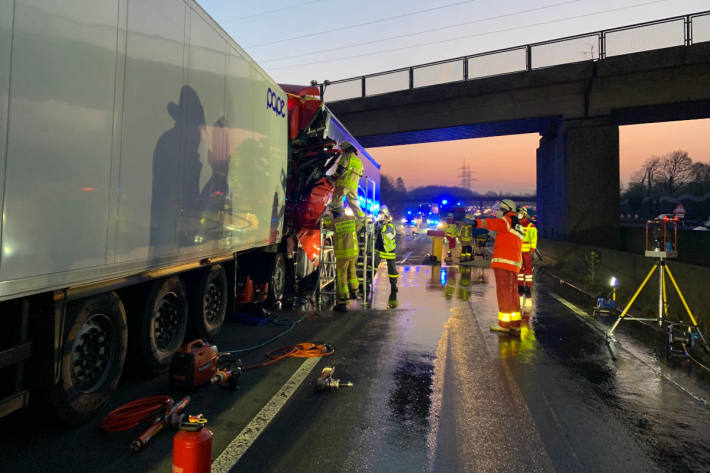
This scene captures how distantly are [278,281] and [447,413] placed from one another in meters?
4.86

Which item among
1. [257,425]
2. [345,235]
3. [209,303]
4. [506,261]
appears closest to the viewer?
[257,425]

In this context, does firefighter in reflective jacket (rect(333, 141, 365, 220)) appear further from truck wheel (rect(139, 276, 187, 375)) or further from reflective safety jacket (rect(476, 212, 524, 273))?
truck wheel (rect(139, 276, 187, 375))

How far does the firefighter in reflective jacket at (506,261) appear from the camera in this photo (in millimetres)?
6773

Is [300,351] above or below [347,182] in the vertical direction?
below

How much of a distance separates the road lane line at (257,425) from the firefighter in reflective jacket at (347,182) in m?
3.99

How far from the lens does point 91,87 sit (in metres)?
3.03

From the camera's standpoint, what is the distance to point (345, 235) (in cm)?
824

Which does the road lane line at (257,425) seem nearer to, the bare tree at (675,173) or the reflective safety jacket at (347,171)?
the reflective safety jacket at (347,171)

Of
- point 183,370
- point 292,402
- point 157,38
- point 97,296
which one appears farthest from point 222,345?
point 157,38

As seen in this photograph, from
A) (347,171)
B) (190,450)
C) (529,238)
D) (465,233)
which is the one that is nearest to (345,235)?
(347,171)

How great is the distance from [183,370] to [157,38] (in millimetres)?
2906

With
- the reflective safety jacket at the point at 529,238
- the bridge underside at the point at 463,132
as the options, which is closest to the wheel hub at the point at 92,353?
the reflective safety jacket at the point at 529,238

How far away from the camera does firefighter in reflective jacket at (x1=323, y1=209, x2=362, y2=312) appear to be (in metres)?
8.23

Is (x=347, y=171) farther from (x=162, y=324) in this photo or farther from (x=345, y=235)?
(x=162, y=324)
